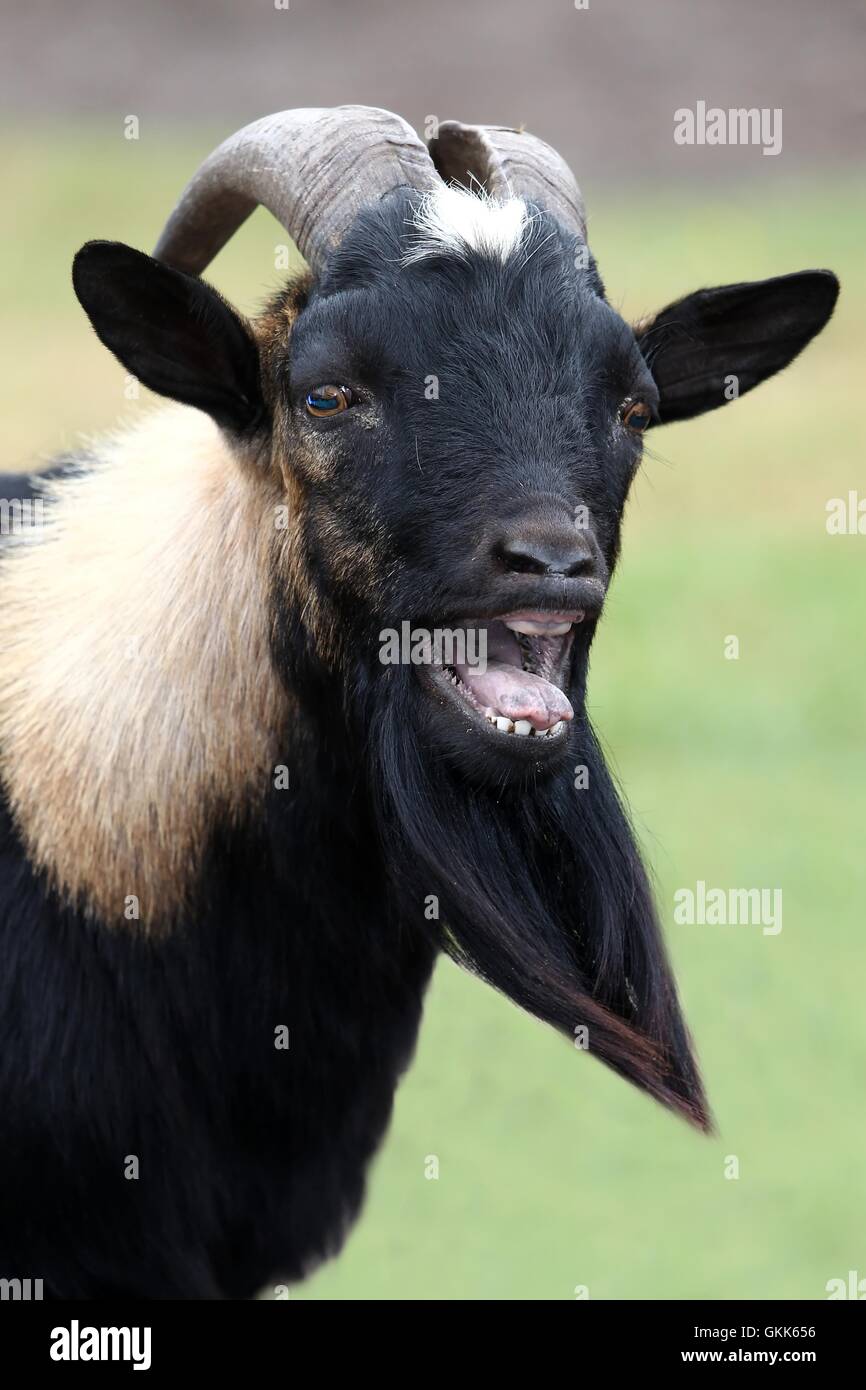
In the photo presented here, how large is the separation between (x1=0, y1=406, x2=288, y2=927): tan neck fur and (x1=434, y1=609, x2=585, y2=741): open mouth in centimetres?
63

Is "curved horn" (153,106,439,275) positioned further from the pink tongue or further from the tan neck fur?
the pink tongue

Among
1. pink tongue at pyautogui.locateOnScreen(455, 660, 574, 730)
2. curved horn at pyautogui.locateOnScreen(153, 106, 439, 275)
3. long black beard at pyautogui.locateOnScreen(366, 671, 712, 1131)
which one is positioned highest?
curved horn at pyautogui.locateOnScreen(153, 106, 439, 275)

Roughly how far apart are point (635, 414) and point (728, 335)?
2.60ft

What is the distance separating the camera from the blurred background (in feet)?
27.0

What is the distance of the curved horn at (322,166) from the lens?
16.4ft

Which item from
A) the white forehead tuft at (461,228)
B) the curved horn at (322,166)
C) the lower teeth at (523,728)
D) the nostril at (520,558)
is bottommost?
the lower teeth at (523,728)

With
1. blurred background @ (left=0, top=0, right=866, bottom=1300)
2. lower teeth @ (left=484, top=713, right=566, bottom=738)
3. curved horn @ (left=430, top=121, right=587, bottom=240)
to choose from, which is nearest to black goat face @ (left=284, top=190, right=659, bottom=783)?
lower teeth @ (left=484, top=713, right=566, bottom=738)

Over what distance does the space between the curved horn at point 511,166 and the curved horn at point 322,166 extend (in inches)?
8.9

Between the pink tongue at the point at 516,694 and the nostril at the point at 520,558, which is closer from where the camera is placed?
the nostril at the point at 520,558

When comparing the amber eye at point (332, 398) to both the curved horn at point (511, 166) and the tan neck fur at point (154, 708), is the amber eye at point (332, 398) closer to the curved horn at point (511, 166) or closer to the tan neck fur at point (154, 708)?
the tan neck fur at point (154, 708)

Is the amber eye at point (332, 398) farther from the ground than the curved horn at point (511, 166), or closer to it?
closer to it

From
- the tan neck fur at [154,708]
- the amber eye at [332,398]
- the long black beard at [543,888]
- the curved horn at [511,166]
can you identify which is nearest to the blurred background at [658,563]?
the curved horn at [511,166]

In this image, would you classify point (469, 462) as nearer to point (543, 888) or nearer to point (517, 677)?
point (517, 677)

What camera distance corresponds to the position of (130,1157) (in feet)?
17.2
